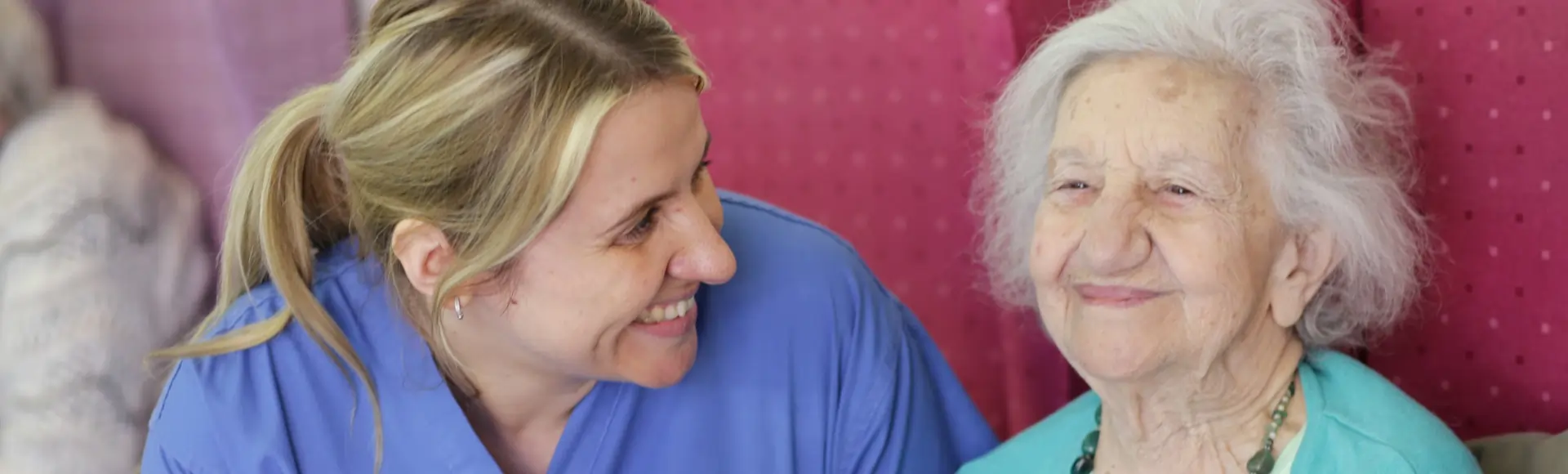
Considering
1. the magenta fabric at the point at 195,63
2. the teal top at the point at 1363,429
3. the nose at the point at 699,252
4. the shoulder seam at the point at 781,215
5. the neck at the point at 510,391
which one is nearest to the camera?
the teal top at the point at 1363,429

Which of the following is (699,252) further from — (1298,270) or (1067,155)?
(1298,270)

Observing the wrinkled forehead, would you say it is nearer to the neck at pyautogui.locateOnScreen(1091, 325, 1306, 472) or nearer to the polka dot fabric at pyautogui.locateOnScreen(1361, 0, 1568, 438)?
the neck at pyautogui.locateOnScreen(1091, 325, 1306, 472)

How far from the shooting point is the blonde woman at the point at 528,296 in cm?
116

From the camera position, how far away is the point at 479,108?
1140mm

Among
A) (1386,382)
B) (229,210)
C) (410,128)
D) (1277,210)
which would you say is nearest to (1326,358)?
(1386,382)

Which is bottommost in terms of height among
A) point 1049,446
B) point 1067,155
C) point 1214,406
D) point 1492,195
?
point 1049,446

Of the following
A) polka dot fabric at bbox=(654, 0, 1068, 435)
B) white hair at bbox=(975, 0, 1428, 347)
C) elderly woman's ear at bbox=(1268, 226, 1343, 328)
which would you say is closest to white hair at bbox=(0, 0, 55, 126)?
polka dot fabric at bbox=(654, 0, 1068, 435)

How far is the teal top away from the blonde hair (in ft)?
2.11

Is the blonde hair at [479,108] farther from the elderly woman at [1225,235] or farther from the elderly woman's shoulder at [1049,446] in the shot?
the elderly woman's shoulder at [1049,446]

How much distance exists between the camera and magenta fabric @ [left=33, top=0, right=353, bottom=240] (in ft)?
5.43

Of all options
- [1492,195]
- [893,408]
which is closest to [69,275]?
[893,408]

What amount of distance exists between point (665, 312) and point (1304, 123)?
0.61m

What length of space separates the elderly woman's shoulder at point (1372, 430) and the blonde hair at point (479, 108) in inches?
25.5

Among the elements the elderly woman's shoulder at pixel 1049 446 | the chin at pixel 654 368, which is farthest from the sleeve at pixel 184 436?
the elderly woman's shoulder at pixel 1049 446
